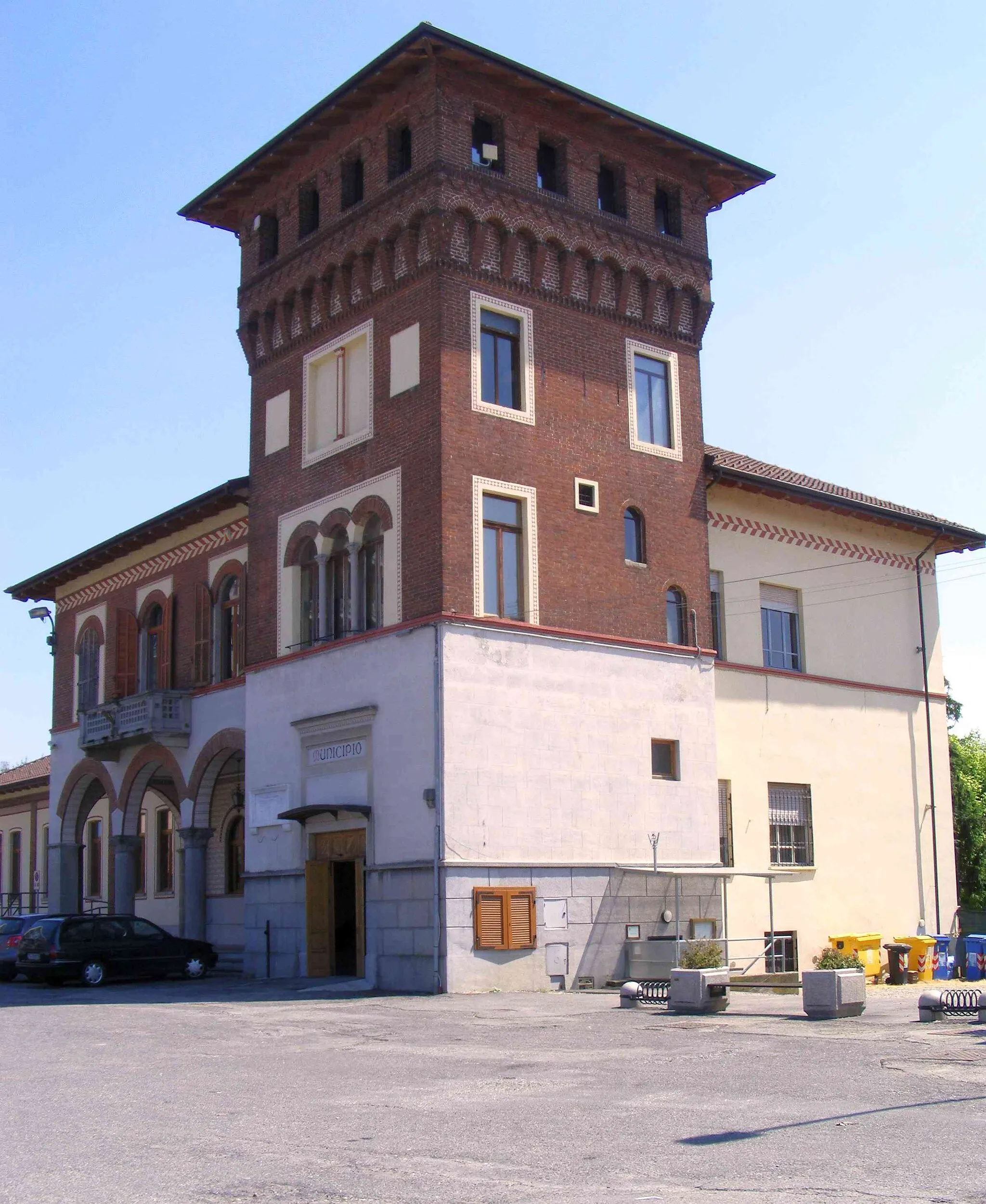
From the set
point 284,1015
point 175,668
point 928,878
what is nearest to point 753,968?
point 928,878

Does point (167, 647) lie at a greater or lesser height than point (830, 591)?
lesser

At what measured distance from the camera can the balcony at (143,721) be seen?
33.5 metres

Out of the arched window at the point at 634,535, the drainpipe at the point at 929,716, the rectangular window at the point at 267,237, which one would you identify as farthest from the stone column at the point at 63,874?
the drainpipe at the point at 929,716

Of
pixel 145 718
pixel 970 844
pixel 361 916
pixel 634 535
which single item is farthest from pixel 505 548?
pixel 970 844

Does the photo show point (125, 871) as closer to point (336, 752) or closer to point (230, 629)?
point (230, 629)

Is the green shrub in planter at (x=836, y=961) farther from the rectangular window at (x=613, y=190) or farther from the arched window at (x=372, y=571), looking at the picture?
the rectangular window at (x=613, y=190)

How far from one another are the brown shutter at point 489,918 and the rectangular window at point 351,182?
13.8 meters

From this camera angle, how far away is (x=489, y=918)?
24.2 meters

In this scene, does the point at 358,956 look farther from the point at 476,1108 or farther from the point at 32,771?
the point at 32,771

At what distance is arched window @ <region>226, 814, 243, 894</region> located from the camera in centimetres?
3544

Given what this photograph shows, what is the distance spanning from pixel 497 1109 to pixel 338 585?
688 inches

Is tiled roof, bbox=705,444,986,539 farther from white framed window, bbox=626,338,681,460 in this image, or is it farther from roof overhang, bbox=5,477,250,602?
roof overhang, bbox=5,477,250,602

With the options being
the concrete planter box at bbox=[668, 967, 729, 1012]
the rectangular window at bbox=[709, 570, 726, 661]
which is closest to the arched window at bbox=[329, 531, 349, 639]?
the rectangular window at bbox=[709, 570, 726, 661]

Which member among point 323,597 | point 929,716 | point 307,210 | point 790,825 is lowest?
Result: point 790,825
